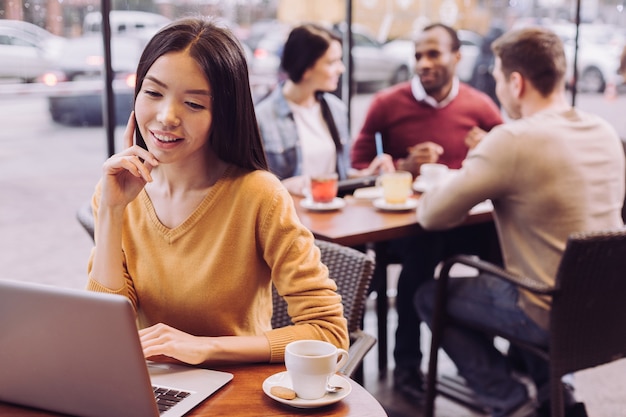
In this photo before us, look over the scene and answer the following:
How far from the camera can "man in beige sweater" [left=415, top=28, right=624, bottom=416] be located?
2.49m

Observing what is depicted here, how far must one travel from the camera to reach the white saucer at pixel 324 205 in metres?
2.78

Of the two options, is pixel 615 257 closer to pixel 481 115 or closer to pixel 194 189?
pixel 194 189

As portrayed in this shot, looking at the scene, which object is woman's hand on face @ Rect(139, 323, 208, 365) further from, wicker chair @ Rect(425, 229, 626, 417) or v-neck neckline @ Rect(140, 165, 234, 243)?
wicker chair @ Rect(425, 229, 626, 417)

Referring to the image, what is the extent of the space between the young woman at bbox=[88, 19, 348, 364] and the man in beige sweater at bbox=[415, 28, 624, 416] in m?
1.07

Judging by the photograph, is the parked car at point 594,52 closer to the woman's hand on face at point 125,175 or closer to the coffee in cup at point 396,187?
the coffee in cup at point 396,187

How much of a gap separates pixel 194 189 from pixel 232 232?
13cm

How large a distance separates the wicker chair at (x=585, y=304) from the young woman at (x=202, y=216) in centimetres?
95

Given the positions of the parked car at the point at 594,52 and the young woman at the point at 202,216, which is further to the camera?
the parked car at the point at 594,52

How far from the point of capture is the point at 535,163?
8.13 feet

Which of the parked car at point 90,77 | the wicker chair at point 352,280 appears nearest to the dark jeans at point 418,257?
the parked car at point 90,77

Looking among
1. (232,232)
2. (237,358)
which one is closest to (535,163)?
(232,232)

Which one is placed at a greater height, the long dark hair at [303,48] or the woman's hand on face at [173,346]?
the long dark hair at [303,48]

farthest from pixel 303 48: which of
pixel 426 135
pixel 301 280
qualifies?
pixel 301 280

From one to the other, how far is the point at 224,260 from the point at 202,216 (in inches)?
3.8
